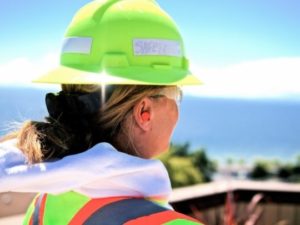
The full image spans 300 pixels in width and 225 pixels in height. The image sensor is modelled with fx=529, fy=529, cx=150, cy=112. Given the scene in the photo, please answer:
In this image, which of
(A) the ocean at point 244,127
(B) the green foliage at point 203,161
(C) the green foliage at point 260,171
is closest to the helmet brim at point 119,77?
(B) the green foliage at point 203,161

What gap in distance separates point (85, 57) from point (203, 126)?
7460 cm

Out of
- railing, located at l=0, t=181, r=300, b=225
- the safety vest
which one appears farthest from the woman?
railing, located at l=0, t=181, r=300, b=225

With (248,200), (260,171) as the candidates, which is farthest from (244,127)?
(248,200)

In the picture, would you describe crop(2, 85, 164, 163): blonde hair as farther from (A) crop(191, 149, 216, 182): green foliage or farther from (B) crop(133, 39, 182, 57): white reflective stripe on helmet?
(A) crop(191, 149, 216, 182): green foliage

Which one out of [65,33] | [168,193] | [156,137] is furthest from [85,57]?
[168,193]

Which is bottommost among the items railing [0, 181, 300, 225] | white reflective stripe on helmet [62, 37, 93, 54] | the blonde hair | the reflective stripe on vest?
railing [0, 181, 300, 225]

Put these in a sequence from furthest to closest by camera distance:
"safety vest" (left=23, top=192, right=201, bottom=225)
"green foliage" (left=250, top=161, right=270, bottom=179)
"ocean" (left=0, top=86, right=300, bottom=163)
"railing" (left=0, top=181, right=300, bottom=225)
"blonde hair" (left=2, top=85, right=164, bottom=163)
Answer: "ocean" (left=0, top=86, right=300, bottom=163)
"green foliage" (left=250, top=161, right=270, bottom=179)
"railing" (left=0, top=181, right=300, bottom=225)
"blonde hair" (left=2, top=85, right=164, bottom=163)
"safety vest" (left=23, top=192, right=201, bottom=225)

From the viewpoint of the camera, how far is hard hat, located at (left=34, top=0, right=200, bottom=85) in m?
1.04

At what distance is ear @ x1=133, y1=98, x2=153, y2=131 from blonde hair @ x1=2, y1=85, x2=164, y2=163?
0.01 metres

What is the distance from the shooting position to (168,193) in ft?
3.27

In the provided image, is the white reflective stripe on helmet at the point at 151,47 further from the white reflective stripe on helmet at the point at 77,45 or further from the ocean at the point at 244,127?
the ocean at the point at 244,127

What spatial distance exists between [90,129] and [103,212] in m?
0.18

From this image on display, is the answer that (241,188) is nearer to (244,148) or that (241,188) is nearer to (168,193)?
(168,193)

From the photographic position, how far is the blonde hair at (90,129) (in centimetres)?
99
